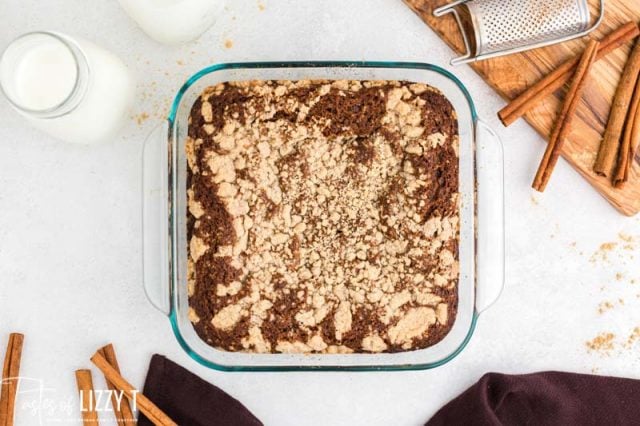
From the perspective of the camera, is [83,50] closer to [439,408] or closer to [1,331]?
[1,331]

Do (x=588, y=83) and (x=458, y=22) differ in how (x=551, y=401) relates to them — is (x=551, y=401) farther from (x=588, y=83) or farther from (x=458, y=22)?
(x=458, y=22)

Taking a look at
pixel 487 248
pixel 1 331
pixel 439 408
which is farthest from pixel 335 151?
pixel 1 331

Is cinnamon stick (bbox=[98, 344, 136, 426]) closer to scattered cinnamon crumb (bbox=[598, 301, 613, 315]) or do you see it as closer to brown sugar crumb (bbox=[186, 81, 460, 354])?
brown sugar crumb (bbox=[186, 81, 460, 354])

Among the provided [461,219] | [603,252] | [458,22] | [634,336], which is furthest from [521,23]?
[634,336]

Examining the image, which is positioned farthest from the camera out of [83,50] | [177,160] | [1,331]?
[1,331]

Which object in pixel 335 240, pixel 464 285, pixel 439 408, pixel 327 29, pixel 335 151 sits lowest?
pixel 439 408

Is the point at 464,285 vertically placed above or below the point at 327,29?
below
